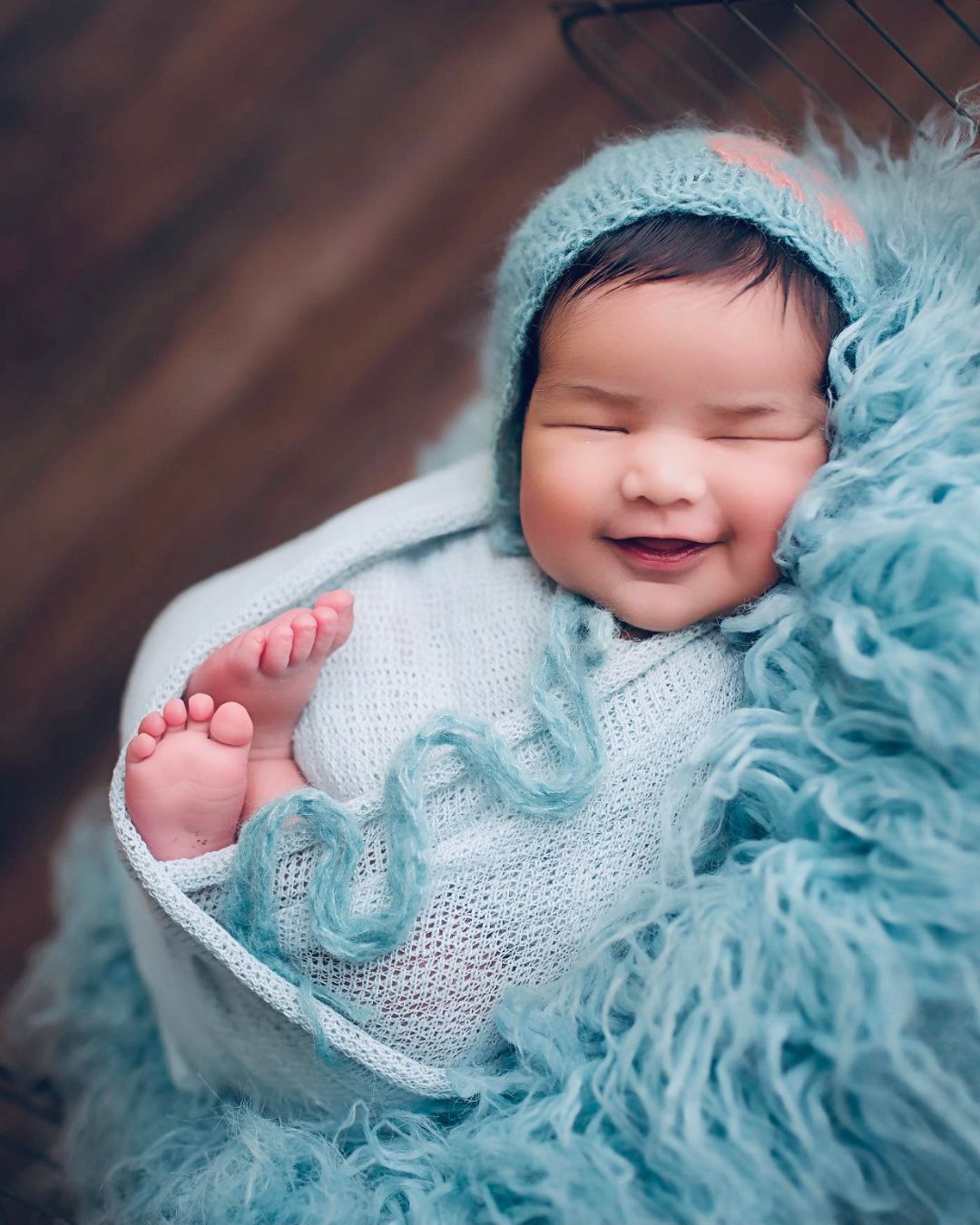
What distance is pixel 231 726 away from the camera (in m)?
0.81

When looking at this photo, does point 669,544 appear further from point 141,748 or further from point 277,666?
point 141,748

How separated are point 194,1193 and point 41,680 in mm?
806

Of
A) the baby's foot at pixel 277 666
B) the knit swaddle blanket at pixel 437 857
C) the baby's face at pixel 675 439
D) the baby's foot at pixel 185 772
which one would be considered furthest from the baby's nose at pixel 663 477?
the baby's foot at pixel 185 772

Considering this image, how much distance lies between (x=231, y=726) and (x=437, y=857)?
199mm

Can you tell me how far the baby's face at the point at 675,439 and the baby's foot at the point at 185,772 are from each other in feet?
1.05

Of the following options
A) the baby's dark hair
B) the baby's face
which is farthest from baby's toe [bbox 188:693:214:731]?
the baby's dark hair

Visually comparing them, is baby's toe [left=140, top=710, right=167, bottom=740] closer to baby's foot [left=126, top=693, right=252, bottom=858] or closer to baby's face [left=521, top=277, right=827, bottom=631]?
baby's foot [left=126, top=693, right=252, bottom=858]

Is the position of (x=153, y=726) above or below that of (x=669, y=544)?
above

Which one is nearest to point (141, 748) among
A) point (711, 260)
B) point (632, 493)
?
point (632, 493)

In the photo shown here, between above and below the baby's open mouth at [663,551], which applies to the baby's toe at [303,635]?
above

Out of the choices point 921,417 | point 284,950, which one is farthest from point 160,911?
point 921,417

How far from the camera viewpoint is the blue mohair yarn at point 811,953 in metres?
0.65

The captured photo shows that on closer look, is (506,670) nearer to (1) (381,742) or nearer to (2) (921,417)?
(1) (381,742)

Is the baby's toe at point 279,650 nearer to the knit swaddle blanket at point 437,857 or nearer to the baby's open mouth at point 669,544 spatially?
the knit swaddle blanket at point 437,857
